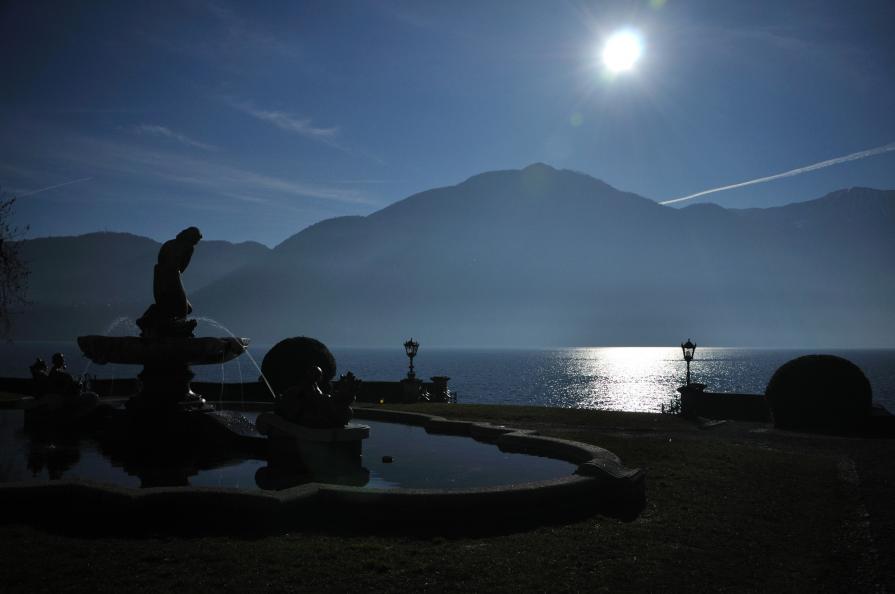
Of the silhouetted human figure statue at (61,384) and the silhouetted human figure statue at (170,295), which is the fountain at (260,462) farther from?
the silhouetted human figure statue at (61,384)

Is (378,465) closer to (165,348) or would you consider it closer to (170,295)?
(165,348)

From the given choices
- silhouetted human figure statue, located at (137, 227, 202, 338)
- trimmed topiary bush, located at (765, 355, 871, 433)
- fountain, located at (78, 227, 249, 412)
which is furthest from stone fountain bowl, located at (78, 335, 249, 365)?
trimmed topiary bush, located at (765, 355, 871, 433)

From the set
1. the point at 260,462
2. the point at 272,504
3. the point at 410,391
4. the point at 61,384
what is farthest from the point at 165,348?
the point at 410,391

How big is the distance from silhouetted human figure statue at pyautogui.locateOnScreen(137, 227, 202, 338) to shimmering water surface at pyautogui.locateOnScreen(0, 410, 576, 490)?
2.74 m

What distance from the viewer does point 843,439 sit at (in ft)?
65.0

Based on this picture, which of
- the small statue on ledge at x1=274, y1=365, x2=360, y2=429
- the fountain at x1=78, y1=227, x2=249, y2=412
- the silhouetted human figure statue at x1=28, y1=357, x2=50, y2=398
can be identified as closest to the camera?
the small statue on ledge at x1=274, y1=365, x2=360, y2=429

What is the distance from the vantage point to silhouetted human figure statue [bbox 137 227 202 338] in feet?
44.5

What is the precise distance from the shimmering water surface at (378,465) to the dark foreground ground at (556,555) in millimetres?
2348

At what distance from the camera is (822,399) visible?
23219mm

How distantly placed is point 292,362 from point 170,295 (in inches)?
456

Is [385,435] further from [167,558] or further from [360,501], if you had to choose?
[167,558]

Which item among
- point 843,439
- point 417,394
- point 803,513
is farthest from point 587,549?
point 417,394

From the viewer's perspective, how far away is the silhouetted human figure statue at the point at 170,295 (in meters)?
13.6

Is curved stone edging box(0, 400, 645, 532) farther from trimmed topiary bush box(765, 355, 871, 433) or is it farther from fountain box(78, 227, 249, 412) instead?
trimmed topiary bush box(765, 355, 871, 433)
